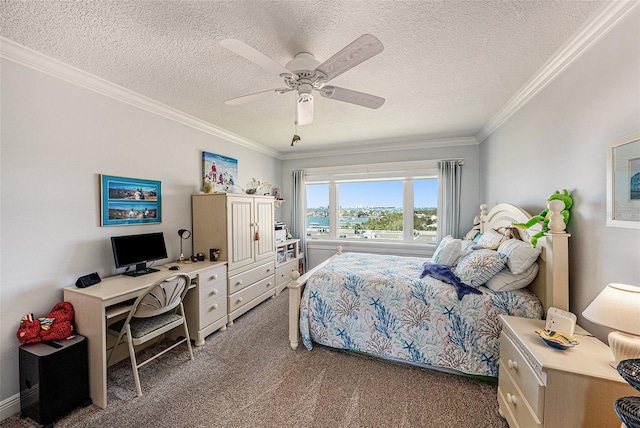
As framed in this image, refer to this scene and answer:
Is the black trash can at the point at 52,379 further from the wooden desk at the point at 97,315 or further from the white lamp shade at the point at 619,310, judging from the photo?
the white lamp shade at the point at 619,310

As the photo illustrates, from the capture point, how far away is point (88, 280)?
199cm

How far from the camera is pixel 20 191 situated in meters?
1.75

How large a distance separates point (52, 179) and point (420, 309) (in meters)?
3.14

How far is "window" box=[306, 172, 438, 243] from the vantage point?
4.25m

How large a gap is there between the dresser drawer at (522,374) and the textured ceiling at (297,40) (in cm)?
198

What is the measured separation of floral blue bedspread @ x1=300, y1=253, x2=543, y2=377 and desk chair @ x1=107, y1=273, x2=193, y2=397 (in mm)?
1158

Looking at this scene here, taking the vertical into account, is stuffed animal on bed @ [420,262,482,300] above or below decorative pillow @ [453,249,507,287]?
below

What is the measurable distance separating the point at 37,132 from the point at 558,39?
372 centimetres

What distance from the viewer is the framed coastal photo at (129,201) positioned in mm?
2238

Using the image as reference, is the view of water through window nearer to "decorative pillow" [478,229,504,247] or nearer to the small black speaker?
"decorative pillow" [478,229,504,247]

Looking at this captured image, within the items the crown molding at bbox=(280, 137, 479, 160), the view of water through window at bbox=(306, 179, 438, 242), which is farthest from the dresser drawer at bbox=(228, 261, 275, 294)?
the crown molding at bbox=(280, 137, 479, 160)

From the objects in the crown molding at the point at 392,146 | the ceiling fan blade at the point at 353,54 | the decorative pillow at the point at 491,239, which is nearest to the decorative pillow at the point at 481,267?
the decorative pillow at the point at 491,239

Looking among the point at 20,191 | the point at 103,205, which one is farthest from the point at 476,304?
the point at 20,191

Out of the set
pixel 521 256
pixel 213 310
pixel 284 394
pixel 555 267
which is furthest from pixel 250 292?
pixel 555 267
